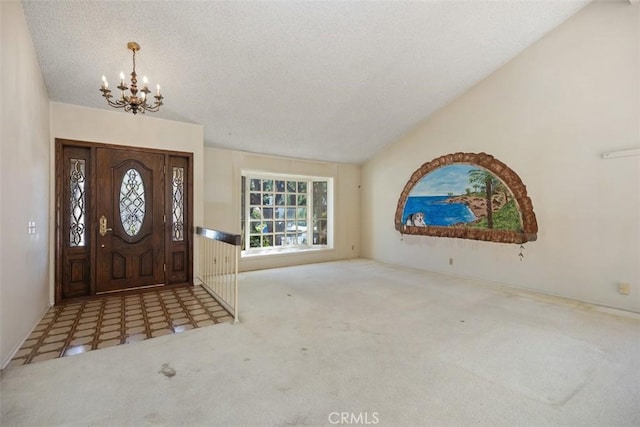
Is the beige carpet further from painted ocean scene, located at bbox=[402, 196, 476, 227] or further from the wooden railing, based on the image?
painted ocean scene, located at bbox=[402, 196, 476, 227]

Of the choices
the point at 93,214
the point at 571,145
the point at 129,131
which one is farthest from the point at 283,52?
the point at 571,145

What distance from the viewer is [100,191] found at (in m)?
3.79

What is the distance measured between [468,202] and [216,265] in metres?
4.40

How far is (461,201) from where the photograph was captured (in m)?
4.88

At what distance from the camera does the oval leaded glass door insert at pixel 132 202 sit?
3.94m

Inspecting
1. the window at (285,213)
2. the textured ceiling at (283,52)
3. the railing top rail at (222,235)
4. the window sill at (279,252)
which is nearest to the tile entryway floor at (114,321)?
the railing top rail at (222,235)

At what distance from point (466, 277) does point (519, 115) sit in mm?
2686

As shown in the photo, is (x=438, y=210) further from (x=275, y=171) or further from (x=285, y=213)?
(x=275, y=171)

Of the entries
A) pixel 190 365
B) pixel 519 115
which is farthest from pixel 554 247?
pixel 190 365

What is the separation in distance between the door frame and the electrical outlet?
5.70 m

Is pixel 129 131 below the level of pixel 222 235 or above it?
above

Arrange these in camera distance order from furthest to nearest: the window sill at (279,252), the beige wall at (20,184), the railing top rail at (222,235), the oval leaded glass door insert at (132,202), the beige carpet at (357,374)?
the window sill at (279,252) → the oval leaded glass door insert at (132,202) → the railing top rail at (222,235) → the beige wall at (20,184) → the beige carpet at (357,374)

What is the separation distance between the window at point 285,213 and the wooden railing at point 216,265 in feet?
2.43

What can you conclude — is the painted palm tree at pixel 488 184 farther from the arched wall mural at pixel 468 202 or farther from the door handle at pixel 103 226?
the door handle at pixel 103 226
